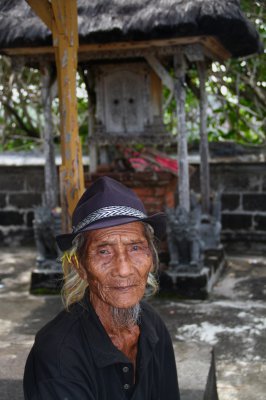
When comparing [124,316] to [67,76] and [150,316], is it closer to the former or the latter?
[150,316]

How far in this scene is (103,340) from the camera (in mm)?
2125

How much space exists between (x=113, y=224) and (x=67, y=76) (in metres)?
2.66

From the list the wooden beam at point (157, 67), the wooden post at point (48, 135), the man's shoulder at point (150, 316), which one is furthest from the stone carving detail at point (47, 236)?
the man's shoulder at point (150, 316)

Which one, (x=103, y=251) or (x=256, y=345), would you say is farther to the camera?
(x=256, y=345)

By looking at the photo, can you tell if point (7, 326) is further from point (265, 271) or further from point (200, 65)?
point (200, 65)

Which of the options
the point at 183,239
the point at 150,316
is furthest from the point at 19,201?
the point at 150,316

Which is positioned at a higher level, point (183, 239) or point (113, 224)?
point (113, 224)

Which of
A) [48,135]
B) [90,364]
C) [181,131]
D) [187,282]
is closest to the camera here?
[90,364]

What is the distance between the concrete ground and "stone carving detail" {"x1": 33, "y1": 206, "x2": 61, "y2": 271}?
14.6 inches

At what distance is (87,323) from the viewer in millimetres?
2152

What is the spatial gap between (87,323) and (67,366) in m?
0.20

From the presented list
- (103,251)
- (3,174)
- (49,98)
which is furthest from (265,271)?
(103,251)

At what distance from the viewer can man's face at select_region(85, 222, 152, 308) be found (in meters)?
2.20

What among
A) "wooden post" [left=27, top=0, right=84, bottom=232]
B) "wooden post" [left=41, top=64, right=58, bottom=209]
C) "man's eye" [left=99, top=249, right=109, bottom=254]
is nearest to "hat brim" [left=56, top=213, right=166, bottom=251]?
"man's eye" [left=99, top=249, right=109, bottom=254]
